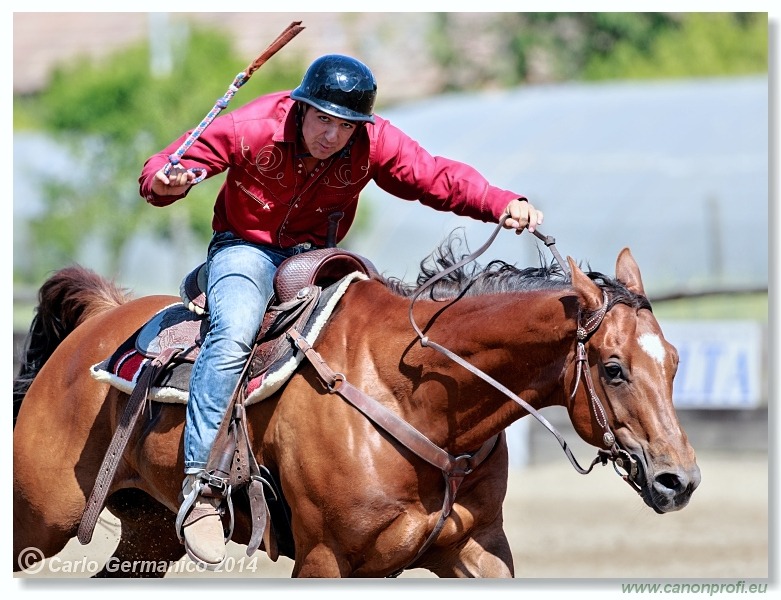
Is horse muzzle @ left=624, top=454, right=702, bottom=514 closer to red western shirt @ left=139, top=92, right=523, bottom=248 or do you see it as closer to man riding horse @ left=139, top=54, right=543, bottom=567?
man riding horse @ left=139, top=54, right=543, bottom=567

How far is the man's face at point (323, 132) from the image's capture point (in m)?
4.45

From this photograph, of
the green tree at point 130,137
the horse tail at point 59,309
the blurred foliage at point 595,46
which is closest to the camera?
the horse tail at point 59,309

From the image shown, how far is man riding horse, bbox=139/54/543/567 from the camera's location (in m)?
4.41

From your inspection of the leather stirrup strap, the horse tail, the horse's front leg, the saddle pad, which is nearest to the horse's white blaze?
the horse's front leg

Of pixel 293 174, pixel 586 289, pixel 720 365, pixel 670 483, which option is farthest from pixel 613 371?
pixel 720 365

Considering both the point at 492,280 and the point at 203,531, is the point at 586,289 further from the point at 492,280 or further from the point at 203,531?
the point at 203,531

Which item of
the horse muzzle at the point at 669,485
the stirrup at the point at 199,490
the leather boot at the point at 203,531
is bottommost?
the leather boot at the point at 203,531

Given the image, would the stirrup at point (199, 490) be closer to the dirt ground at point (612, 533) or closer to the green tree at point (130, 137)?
the dirt ground at point (612, 533)

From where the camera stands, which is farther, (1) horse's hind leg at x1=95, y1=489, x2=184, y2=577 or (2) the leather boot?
(1) horse's hind leg at x1=95, y1=489, x2=184, y2=577

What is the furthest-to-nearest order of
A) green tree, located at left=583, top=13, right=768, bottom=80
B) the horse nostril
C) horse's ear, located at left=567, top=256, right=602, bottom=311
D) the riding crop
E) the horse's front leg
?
green tree, located at left=583, top=13, right=768, bottom=80
the horse's front leg
the riding crop
horse's ear, located at left=567, top=256, right=602, bottom=311
the horse nostril

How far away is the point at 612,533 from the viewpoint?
359 inches

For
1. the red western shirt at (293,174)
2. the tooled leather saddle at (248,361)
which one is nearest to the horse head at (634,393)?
the red western shirt at (293,174)

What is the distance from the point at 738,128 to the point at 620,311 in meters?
17.7

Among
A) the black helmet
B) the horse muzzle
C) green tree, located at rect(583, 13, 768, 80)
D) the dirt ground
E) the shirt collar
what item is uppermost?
green tree, located at rect(583, 13, 768, 80)
